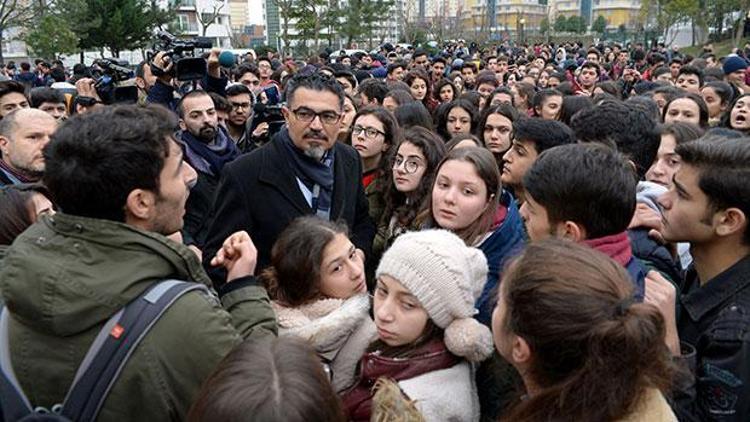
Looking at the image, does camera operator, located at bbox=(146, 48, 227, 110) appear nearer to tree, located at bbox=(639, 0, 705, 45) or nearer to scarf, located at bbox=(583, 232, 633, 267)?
scarf, located at bbox=(583, 232, 633, 267)

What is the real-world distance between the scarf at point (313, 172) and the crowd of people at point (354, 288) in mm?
11

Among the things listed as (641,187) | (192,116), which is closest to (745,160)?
(641,187)

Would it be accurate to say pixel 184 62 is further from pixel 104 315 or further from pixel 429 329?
pixel 104 315

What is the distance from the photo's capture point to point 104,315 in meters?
1.58

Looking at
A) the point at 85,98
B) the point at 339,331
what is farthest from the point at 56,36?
the point at 339,331

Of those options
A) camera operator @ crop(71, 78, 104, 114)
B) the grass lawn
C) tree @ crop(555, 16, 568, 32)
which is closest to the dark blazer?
camera operator @ crop(71, 78, 104, 114)

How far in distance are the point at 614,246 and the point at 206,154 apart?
3.31m

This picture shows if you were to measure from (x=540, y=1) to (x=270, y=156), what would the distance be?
3593 inches

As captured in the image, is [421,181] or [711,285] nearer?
[711,285]

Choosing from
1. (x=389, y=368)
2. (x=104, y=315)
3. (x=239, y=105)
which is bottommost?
(x=389, y=368)

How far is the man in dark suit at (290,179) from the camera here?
3129 millimetres

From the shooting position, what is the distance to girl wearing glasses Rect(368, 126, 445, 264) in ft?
13.1

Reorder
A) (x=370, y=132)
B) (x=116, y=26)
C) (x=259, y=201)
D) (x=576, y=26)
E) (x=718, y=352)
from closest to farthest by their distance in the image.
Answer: (x=718, y=352), (x=259, y=201), (x=370, y=132), (x=116, y=26), (x=576, y=26)

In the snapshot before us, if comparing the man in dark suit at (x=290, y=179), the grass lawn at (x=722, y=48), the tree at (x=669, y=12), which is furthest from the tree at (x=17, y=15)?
the grass lawn at (x=722, y=48)
